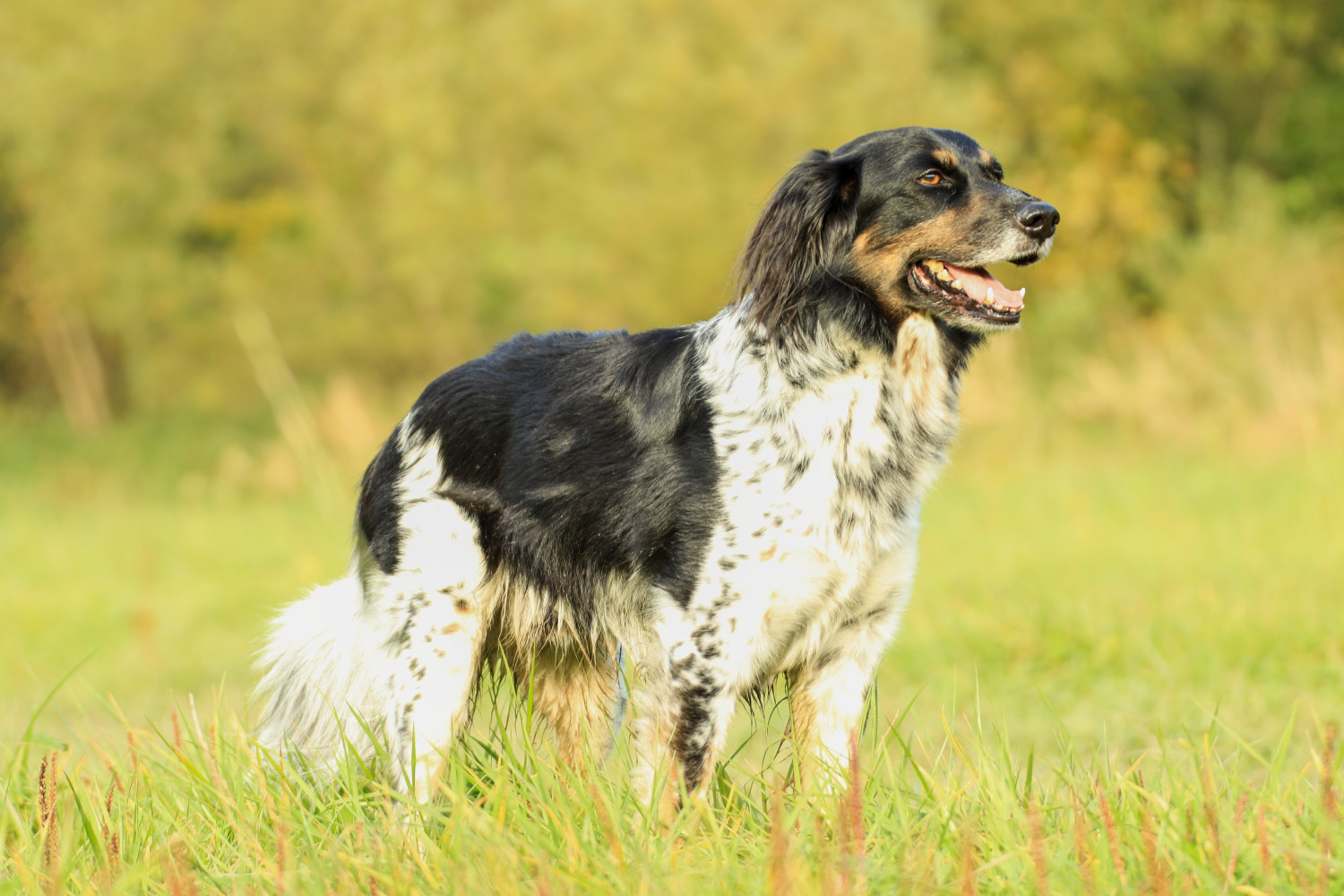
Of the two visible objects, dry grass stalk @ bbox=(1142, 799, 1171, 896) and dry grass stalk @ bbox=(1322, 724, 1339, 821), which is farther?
dry grass stalk @ bbox=(1322, 724, 1339, 821)

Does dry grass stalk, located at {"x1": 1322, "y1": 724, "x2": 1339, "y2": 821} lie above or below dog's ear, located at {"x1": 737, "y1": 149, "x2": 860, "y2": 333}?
below

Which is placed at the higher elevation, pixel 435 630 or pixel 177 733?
pixel 435 630

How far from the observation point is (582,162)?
66.4ft

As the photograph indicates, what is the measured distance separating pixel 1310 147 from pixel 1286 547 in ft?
62.2

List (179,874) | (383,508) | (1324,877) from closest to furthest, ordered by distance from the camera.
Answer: (1324,877) → (179,874) → (383,508)

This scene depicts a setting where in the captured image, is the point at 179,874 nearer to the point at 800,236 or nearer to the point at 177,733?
the point at 177,733

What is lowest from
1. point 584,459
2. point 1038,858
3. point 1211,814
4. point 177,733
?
→ point 1038,858

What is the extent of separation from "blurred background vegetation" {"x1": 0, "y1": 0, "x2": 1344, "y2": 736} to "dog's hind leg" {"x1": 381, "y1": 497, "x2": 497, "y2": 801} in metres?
12.0

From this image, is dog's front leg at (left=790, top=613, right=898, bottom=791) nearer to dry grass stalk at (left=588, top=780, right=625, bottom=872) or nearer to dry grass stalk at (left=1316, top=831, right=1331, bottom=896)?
dry grass stalk at (left=588, top=780, right=625, bottom=872)

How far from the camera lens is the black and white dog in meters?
3.48

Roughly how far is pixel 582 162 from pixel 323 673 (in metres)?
16.8

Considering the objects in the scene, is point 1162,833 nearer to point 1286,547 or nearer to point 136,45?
point 1286,547

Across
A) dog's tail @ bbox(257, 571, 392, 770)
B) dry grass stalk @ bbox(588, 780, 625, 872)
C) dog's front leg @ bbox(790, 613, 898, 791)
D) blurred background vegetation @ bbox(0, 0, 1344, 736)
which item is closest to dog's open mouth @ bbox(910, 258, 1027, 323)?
dog's front leg @ bbox(790, 613, 898, 791)

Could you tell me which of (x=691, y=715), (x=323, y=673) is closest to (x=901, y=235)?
(x=691, y=715)
